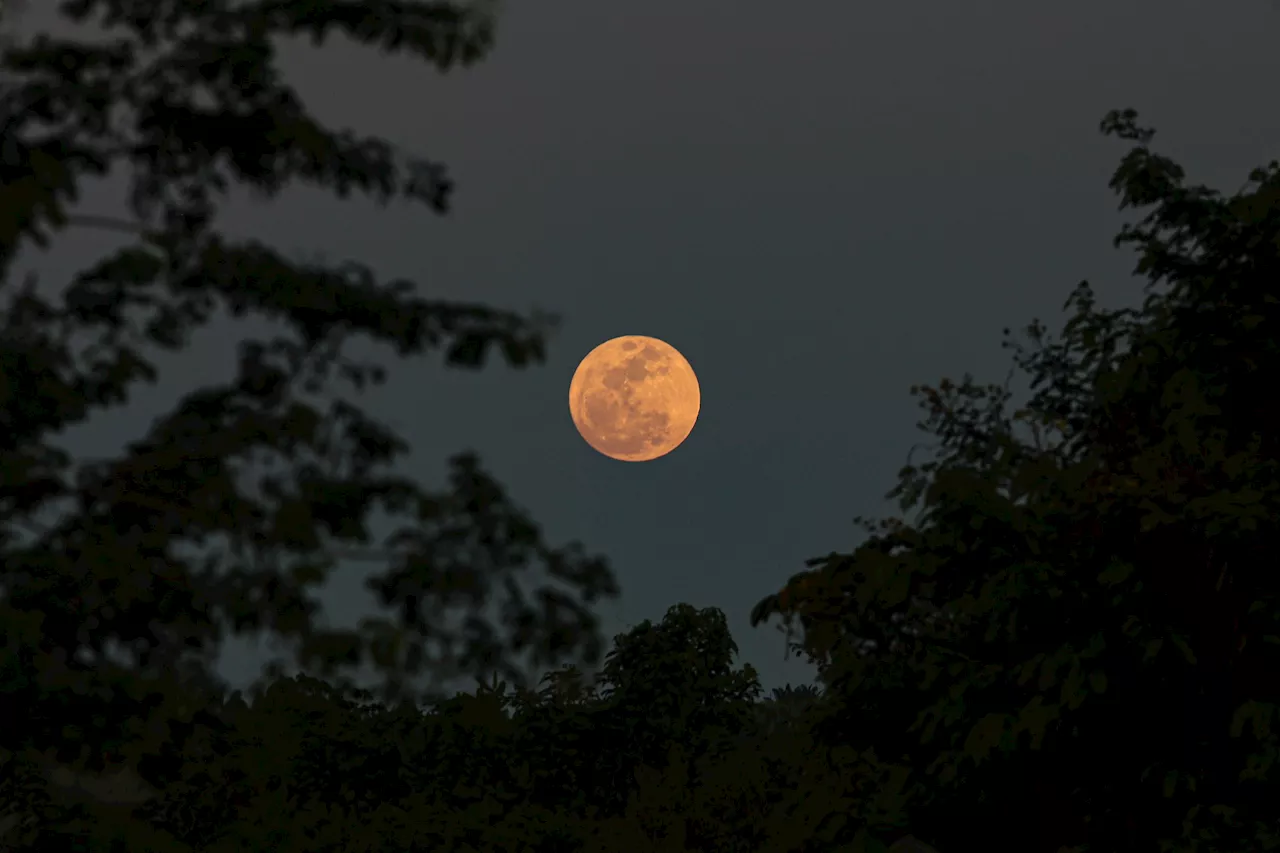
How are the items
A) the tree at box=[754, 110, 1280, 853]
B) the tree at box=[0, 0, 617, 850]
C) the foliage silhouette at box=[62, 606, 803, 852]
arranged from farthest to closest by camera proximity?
the foliage silhouette at box=[62, 606, 803, 852] → the tree at box=[754, 110, 1280, 853] → the tree at box=[0, 0, 617, 850]

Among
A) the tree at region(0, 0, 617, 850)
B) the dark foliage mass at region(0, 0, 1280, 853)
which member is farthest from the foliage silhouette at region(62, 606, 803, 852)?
the tree at region(0, 0, 617, 850)

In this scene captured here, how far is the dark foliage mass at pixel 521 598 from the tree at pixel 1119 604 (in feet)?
0.17

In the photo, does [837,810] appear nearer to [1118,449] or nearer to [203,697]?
[1118,449]

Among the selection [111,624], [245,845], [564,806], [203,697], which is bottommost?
[203,697]

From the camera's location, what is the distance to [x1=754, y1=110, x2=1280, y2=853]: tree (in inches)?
Answer: 693

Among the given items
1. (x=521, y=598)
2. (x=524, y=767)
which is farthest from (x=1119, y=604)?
(x=524, y=767)

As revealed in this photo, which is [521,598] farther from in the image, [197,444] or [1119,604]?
[1119,604]

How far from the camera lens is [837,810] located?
68.0 ft

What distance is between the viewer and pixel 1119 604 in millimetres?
17781

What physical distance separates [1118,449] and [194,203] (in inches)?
531

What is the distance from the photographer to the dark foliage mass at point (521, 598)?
9641mm

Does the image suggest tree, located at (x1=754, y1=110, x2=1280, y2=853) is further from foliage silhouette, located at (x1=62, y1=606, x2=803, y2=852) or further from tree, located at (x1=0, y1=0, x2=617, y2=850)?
tree, located at (x1=0, y1=0, x2=617, y2=850)

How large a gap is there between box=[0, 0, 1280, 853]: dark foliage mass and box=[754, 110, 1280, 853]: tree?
0.05 meters

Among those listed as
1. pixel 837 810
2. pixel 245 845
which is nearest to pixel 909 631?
pixel 837 810
